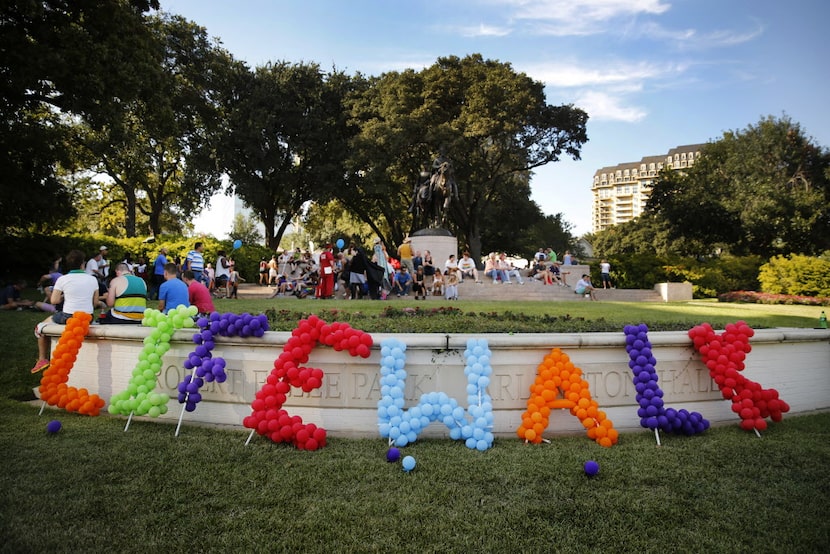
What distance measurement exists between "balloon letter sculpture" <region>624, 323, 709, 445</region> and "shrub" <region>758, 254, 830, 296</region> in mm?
23317

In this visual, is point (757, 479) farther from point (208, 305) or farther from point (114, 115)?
point (114, 115)

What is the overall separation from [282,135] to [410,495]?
110 ft

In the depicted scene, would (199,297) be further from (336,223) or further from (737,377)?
(336,223)

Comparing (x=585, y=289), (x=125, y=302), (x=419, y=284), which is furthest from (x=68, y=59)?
(x=585, y=289)

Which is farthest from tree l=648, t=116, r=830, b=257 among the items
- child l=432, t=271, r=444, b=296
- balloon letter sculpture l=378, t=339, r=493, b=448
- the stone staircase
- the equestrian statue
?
balloon letter sculpture l=378, t=339, r=493, b=448

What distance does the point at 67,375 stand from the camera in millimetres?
6367

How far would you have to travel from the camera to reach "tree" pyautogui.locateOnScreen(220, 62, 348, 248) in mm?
32812

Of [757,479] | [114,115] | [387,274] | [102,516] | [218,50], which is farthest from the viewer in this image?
[218,50]

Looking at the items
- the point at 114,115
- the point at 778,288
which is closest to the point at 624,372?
the point at 114,115

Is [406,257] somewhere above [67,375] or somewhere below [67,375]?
above

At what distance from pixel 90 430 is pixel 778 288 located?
27986 mm

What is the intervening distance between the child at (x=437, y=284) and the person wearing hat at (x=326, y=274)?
3.88m

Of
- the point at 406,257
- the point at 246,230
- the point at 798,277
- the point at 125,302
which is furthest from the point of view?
the point at 246,230

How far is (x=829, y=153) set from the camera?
4225cm
